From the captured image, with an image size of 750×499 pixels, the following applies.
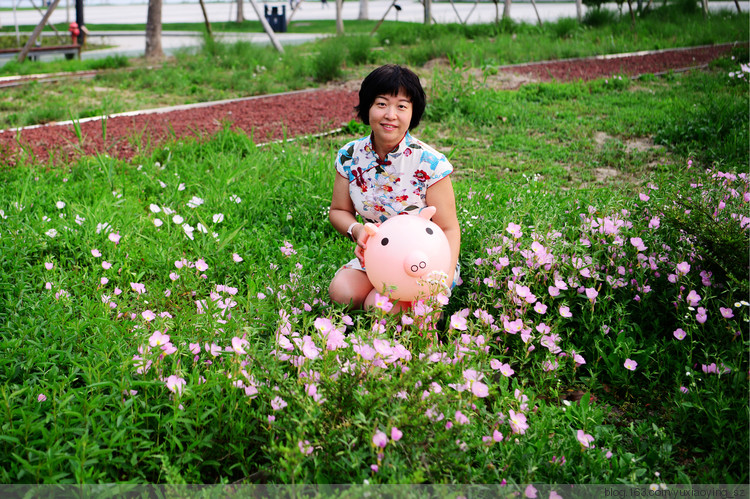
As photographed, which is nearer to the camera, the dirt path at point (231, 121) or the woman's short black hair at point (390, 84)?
the woman's short black hair at point (390, 84)

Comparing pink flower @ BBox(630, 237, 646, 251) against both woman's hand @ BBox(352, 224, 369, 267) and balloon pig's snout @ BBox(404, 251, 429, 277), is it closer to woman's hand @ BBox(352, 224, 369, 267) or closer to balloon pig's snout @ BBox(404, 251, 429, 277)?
balloon pig's snout @ BBox(404, 251, 429, 277)

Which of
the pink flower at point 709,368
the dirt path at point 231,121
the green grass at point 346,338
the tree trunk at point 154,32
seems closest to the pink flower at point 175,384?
the green grass at point 346,338

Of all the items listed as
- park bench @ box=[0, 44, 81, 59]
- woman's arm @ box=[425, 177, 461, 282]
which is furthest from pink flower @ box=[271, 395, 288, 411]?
park bench @ box=[0, 44, 81, 59]

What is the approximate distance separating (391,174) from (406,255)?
1.85 feet

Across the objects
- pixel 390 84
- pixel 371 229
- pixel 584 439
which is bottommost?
pixel 584 439

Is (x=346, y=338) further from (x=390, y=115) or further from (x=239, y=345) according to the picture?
(x=390, y=115)

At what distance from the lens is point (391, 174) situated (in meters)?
2.87

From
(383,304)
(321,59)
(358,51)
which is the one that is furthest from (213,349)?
(358,51)

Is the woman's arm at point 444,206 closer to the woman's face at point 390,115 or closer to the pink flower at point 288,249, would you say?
the woman's face at point 390,115

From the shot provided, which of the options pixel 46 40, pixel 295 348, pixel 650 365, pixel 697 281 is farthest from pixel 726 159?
pixel 46 40

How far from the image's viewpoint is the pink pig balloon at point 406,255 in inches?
96.2

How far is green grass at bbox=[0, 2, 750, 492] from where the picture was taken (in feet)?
6.03

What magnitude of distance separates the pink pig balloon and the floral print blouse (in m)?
0.28

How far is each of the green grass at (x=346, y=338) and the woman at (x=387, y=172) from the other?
0.72ft
